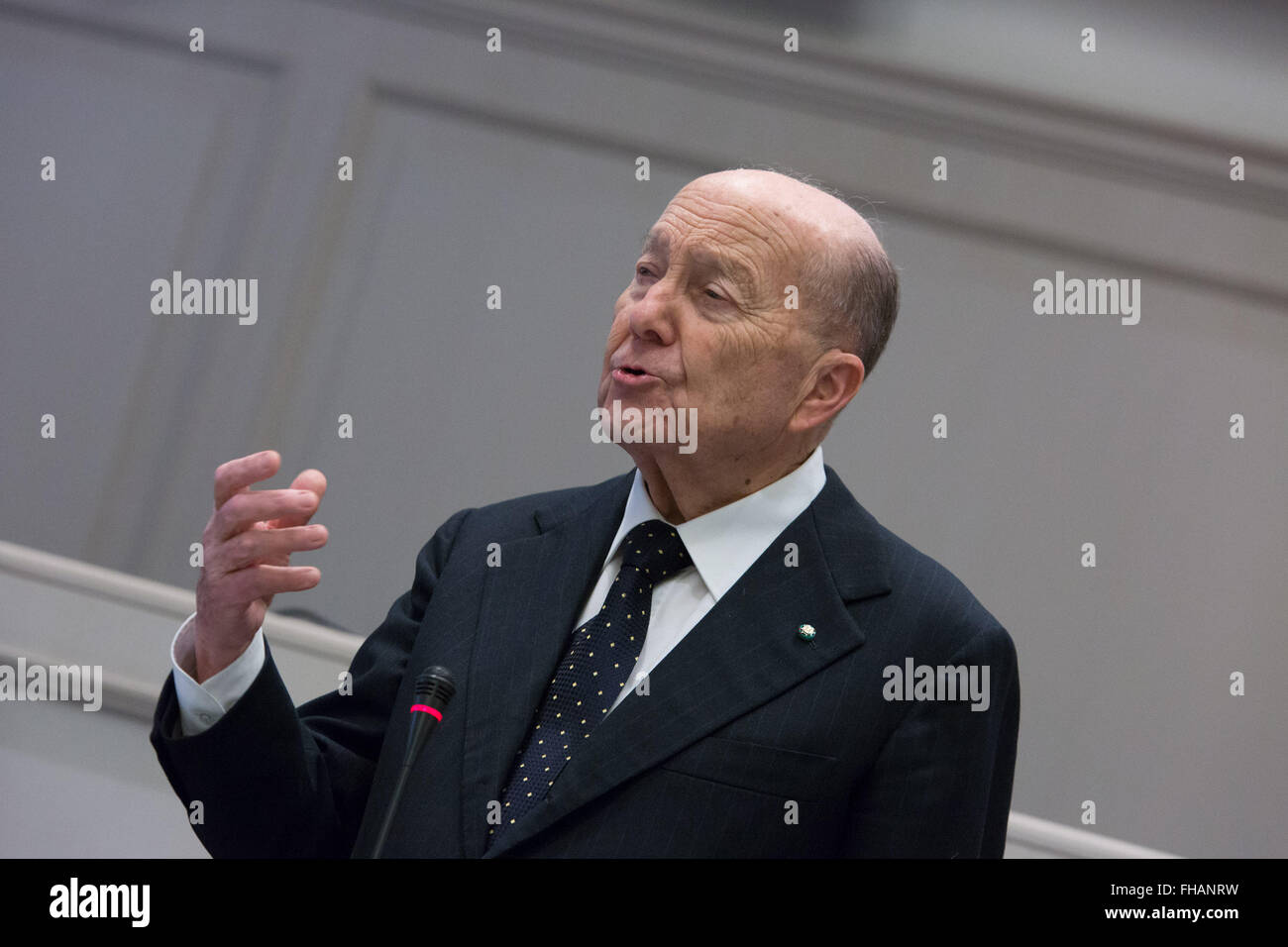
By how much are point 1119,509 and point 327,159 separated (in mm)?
1911

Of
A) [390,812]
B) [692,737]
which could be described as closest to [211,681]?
[390,812]

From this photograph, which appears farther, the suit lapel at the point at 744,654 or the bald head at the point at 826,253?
the bald head at the point at 826,253

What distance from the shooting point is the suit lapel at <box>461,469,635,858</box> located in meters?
1.48

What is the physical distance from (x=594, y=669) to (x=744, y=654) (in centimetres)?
18

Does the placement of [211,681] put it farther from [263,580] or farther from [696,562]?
[696,562]

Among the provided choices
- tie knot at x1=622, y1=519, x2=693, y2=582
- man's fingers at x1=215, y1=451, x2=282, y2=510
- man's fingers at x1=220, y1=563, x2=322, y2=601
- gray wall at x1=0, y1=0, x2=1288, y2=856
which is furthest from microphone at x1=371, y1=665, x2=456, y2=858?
gray wall at x1=0, y1=0, x2=1288, y2=856

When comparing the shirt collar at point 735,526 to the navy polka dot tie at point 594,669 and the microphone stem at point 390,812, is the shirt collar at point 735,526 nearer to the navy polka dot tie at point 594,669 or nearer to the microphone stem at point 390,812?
the navy polka dot tie at point 594,669

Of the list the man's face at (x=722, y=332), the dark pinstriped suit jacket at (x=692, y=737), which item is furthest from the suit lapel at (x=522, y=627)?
the man's face at (x=722, y=332)

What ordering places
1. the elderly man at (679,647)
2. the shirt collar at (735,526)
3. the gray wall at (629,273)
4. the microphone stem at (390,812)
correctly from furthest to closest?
1. the gray wall at (629,273)
2. the shirt collar at (735,526)
3. the elderly man at (679,647)
4. the microphone stem at (390,812)

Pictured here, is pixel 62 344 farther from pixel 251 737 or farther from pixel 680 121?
pixel 251 737

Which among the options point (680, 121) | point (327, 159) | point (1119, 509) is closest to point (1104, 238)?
point (1119, 509)

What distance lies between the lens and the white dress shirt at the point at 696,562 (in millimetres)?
1457

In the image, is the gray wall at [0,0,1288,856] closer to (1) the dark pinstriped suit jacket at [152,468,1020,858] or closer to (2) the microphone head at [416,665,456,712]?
(1) the dark pinstriped suit jacket at [152,468,1020,858]

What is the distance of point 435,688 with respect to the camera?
1317mm
